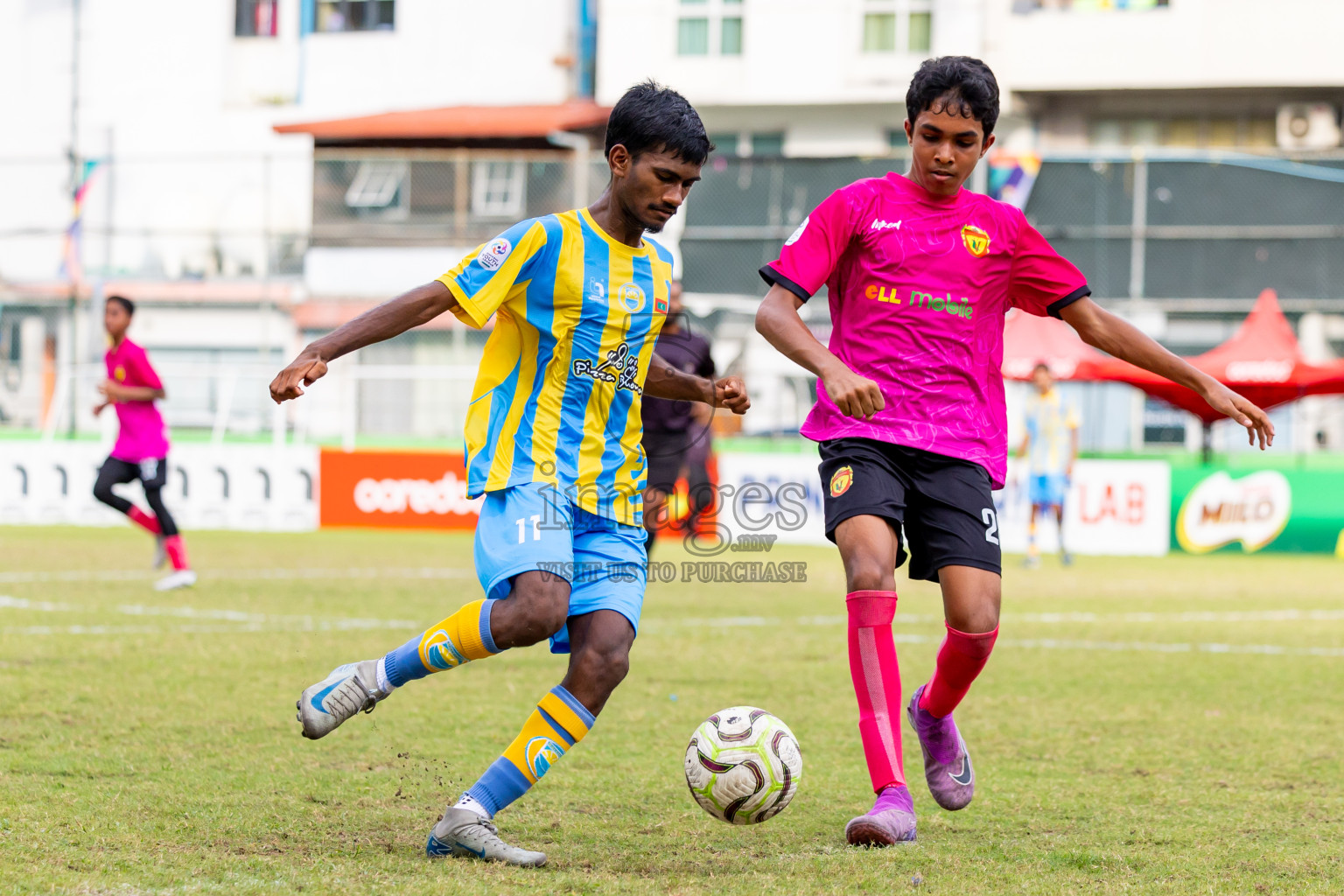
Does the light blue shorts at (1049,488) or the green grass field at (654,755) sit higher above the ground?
the light blue shorts at (1049,488)

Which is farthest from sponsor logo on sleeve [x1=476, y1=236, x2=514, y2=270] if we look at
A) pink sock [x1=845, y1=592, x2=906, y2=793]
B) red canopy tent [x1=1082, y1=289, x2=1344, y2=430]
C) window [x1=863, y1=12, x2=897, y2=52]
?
window [x1=863, y1=12, x2=897, y2=52]

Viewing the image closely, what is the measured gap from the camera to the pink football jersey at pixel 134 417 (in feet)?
37.3

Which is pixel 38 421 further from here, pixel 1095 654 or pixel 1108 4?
pixel 1108 4

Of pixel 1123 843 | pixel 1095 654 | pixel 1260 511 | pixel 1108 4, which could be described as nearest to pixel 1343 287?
pixel 1260 511

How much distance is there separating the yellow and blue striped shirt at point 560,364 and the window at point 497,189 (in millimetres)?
17061

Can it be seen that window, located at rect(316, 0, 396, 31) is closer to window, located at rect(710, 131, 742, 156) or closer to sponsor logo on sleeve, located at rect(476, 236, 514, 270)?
window, located at rect(710, 131, 742, 156)

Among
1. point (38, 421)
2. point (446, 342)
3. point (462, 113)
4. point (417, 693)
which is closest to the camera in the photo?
point (417, 693)

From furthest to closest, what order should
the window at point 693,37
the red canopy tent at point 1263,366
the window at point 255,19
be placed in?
the window at point 255,19, the window at point 693,37, the red canopy tent at point 1263,366

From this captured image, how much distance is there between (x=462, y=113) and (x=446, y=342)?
44.9ft

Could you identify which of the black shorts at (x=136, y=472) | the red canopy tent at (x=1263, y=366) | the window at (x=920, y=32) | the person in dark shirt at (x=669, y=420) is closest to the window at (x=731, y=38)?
the window at (x=920, y=32)

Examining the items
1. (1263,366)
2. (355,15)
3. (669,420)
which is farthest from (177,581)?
(355,15)

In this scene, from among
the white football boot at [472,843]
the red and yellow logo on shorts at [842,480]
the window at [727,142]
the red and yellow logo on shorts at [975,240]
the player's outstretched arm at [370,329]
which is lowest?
the white football boot at [472,843]

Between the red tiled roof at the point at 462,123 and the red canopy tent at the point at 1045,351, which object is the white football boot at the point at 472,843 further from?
the red tiled roof at the point at 462,123

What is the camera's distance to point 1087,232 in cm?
2164
